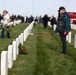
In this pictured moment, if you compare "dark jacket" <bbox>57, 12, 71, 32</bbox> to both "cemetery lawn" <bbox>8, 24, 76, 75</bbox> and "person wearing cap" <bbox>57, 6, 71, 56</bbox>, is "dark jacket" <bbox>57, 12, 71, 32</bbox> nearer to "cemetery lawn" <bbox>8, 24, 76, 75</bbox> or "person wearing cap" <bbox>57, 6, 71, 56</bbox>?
"person wearing cap" <bbox>57, 6, 71, 56</bbox>

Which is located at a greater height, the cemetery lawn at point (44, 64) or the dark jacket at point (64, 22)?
the dark jacket at point (64, 22)

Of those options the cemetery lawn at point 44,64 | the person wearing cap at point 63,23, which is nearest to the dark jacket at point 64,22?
the person wearing cap at point 63,23

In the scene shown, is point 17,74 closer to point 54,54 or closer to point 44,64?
point 44,64

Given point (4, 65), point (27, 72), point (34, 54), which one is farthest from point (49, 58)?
point (4, 65)

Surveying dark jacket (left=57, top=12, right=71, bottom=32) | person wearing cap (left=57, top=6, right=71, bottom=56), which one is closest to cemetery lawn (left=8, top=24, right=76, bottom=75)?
person wearing cap (left=57, top=6, right=71, bottom=56)

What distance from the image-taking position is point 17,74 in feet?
30.2

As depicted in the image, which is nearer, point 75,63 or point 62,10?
point 75,63

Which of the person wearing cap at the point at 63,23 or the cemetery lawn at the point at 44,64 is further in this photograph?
the person wearing cap at the point at 63,23

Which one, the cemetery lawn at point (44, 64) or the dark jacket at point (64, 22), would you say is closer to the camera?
the cemetery lawn at point (44, 64)

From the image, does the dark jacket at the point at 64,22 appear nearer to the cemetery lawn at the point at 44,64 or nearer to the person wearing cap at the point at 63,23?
the person wearing cap at the point at 63,23

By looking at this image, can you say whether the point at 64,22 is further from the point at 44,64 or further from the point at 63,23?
the point at 44,64

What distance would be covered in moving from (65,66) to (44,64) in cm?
74

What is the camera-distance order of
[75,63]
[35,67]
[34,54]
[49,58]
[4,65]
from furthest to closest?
[34,54]
[49,58]
[75,63]
[35,67]
[4,65]

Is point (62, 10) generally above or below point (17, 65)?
above
